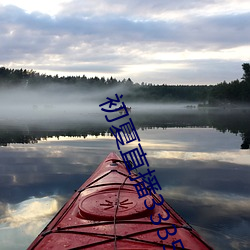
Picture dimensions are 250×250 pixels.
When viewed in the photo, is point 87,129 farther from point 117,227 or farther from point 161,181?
point 117,227

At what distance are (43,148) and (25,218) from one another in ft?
36.6

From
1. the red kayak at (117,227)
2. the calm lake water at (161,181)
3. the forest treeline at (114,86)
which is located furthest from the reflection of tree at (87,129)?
the forest treeline at (114,86)

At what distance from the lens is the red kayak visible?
4.49 metres

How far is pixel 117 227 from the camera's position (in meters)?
4.93

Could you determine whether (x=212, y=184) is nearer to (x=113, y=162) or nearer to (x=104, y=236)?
(x=113, y=162)

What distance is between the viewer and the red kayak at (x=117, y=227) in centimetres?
449

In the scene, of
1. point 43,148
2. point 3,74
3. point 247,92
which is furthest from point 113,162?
point 3,74

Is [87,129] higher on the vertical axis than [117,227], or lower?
lower

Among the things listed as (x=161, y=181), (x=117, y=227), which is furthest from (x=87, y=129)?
Result: (x=117, y=227)

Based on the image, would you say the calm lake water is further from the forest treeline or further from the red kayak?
the forest treeline

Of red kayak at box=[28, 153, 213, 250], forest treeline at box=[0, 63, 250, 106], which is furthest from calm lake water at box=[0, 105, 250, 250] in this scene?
forest treeline at box=[0, 63, 250, 106]

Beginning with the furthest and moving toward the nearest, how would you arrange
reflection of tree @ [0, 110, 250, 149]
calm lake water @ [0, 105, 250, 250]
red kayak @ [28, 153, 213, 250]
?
reflection of tree @ [0, 110, 250, 149], calm lake water @ [0, 105, 250, 250], red kayak @ [28, 153, 213, 250]

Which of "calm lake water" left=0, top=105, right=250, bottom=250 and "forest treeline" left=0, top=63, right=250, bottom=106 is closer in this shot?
"calm lake water" left=0, top=105, right=250, bottom=250

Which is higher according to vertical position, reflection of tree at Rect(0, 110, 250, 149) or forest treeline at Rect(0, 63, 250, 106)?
forest treeline at Rect(0, 63, 250, 106)
